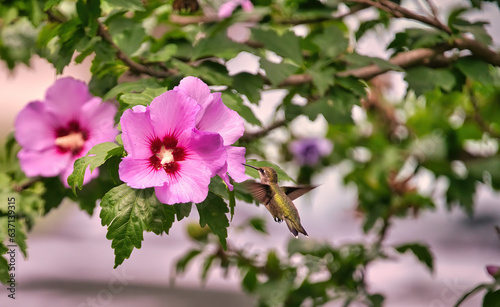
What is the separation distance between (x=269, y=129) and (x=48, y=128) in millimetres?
369

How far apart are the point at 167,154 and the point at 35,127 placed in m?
0.38

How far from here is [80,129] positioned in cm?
80

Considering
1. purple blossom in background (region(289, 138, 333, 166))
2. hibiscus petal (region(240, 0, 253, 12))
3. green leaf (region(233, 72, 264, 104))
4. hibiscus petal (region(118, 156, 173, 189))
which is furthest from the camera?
purple blossom in background (region(289, 138, 333, 166))

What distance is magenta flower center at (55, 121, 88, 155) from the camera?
80 centimetres

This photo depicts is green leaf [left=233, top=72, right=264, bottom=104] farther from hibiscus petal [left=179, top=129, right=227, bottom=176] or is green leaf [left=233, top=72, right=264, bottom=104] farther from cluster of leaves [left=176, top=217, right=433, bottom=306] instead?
cluster of leaves [left=176, top=217, right=433, bottom=306]

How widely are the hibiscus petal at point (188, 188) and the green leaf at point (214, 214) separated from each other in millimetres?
40

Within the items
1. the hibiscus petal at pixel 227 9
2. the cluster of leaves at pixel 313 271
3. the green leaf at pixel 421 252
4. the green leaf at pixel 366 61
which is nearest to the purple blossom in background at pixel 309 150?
the cluster of leaves at pixel 313 271

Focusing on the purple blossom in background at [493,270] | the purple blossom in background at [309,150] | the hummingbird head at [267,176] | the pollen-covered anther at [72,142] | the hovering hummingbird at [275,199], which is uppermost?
the hummingbird head at [267,176]

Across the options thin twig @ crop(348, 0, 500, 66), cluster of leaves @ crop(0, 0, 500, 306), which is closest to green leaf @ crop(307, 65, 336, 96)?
cluster of leaves @ crop(0, 0, 500, 306)

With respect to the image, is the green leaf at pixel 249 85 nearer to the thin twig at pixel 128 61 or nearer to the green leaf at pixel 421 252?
the thin twig at pixel 128 61

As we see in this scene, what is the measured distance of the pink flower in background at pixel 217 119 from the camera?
52 centimetres

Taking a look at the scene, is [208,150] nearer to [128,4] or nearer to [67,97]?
[128,4]

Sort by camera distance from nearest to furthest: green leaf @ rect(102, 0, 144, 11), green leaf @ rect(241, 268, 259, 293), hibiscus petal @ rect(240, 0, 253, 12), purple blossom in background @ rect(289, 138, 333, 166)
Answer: green leaf @ rect(102, 0, 144, 11) → hibiscus petal @ rect(240, 0, 253, 12) → green leaf @ rect(241, 268, 259, 293) → purple blossom in background @ rect(289, 138, 333, 166)

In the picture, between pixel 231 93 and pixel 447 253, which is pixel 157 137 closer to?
pixel 231 93
